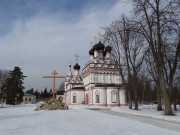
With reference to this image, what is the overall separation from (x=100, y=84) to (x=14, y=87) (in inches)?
799

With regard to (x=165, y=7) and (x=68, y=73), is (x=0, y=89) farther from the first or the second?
(x=165, y=7)

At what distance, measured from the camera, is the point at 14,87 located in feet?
179

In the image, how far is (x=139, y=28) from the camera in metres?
21.5

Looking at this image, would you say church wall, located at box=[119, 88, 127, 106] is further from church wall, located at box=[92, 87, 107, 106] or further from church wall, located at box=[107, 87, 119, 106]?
church wall, located at box=[92, 87, 107, 106]

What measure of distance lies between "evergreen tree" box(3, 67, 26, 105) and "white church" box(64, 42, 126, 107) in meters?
12.8

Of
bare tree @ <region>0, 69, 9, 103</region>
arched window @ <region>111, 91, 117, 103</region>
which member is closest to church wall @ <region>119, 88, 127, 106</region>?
arched window @ <region>111, 91, 117, 103</region>

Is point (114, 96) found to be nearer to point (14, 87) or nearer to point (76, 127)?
point (14, 87)

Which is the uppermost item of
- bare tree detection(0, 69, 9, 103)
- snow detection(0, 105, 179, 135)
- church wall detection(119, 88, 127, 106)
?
bare tree detection(0, 69, 9, 103)

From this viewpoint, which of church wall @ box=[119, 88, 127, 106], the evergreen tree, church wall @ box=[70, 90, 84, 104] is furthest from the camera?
church wall @ box=[70, 90, 84, 104]

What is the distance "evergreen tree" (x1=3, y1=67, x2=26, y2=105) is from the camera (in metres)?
54.0

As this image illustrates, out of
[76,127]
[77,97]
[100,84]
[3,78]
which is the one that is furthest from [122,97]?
[76,127]

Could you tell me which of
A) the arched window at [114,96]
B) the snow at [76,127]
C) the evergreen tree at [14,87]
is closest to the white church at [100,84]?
the arched window at [114,96]

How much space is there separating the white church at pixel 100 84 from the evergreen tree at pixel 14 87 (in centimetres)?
1282

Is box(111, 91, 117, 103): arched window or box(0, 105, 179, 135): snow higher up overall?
box(111, 91, 117, 103): arched window
